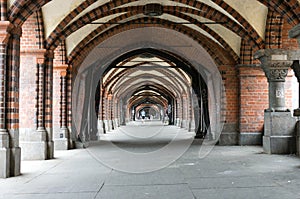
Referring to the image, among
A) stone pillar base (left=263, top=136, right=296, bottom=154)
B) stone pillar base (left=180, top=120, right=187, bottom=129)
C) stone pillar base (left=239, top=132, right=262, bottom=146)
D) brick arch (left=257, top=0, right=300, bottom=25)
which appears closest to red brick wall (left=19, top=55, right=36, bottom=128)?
brick arch (left=257, top=0, right=300, bottom=25)

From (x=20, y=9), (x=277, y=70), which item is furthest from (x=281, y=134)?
(x=20, y=9)

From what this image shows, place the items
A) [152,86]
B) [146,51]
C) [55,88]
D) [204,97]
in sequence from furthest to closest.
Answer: [152,86]
[146,51]
[204,97]
[55,88]

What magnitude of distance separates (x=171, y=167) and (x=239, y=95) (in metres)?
6.45

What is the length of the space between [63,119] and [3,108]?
5.51m

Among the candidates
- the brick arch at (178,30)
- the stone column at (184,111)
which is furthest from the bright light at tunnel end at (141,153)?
the stone column at (184,111)

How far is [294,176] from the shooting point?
6.81 m

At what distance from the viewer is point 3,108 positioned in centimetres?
734

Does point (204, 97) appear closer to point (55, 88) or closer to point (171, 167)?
point (55, 88)

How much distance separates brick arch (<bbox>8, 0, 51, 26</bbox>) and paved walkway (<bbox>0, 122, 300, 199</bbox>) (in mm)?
3158

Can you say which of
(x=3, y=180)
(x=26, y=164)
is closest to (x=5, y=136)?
(x=3, y=180)

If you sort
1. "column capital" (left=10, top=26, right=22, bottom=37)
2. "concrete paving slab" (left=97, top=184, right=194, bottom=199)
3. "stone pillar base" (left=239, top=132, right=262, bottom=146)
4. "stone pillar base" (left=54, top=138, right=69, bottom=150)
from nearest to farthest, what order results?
"concrete paving slab" (left=97, top=184, right=194, bottom=199) → "column capital" (left=10, top=26, right=22, bottom=37) → "stone pillar base" (left=54, top=138, right=69, bottom=150) → "stone pillar base" (left=239, top=132, right=262, bottom=146)

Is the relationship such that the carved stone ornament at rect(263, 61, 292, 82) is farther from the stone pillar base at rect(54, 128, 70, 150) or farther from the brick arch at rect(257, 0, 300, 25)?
the stone pillar base at rect(54, 128, 70, 150)

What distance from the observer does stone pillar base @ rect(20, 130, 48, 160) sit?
987 centimetres

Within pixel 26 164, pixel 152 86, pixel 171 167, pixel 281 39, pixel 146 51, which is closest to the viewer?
pixel 171 167
